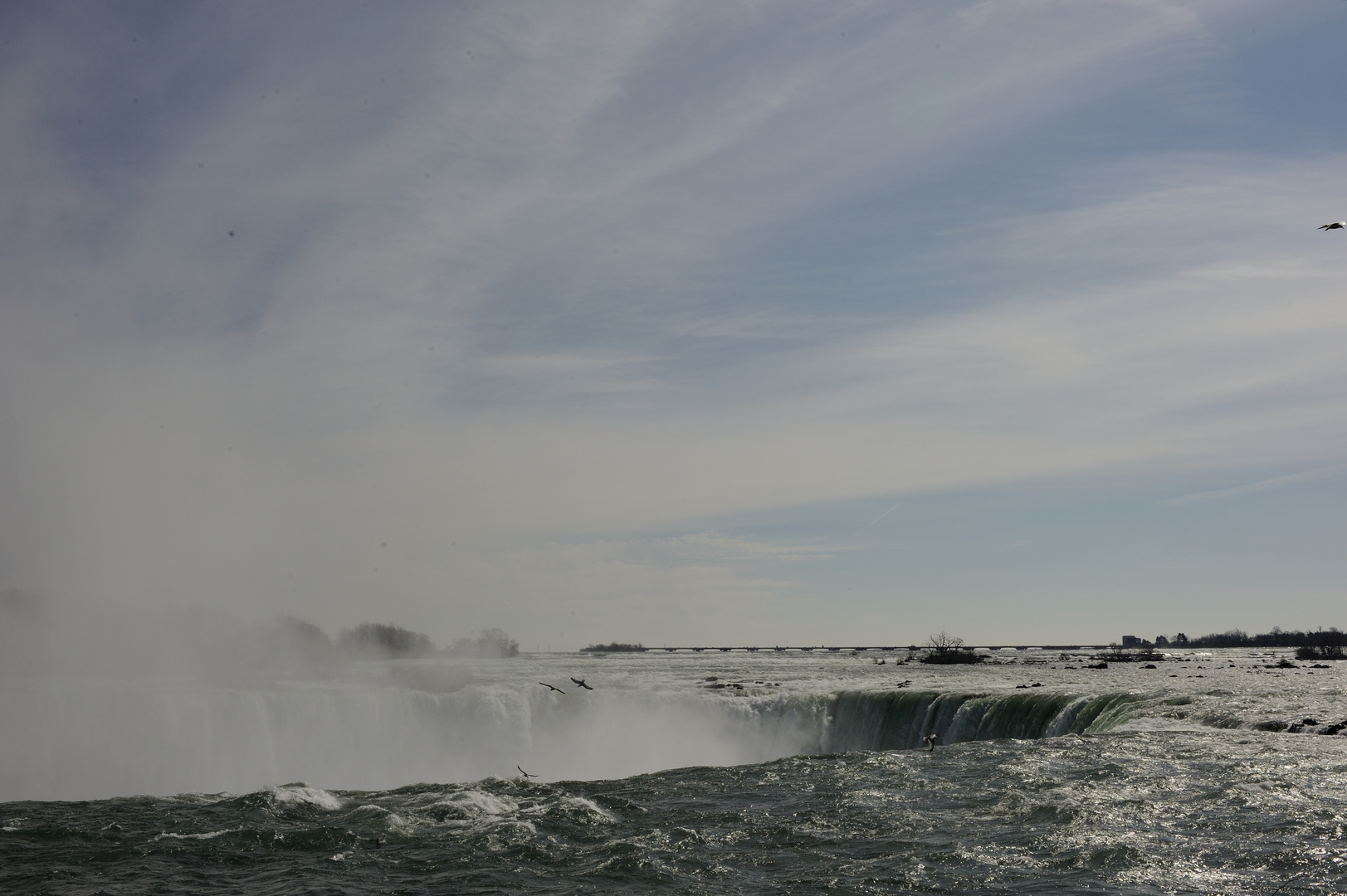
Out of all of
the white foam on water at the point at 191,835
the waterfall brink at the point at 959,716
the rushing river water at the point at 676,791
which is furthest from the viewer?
the waterfall brink at the point at 959,716

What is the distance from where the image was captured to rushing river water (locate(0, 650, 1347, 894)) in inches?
553

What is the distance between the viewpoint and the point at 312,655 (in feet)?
227

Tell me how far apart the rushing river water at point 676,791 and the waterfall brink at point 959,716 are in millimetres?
105

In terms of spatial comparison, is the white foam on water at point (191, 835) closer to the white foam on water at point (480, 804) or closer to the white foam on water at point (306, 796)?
the white foam on water at point (306, 796)

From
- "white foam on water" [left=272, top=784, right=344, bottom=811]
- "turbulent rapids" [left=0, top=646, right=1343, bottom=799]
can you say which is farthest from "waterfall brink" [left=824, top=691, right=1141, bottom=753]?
"white foam on water" [left=272, top=784, right=344, bottom=811]

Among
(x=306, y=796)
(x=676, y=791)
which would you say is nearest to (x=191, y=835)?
(x=306, y=796)

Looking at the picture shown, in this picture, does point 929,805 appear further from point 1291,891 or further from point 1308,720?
point 1308,720

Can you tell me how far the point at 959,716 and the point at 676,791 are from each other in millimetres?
14102

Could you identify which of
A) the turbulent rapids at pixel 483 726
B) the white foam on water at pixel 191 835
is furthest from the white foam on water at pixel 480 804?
the turbulent rapids at pixel 483 726

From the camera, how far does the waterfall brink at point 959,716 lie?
2841 cm

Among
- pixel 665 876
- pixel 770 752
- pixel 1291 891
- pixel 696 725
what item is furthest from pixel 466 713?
pixel 1291 891

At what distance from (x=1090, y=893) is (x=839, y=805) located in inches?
285

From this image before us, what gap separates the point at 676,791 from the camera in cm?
2178

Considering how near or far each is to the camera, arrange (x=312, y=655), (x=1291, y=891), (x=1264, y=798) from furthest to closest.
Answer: (x=312, y=655)
(x=1264, y=798)
(x=1291, y=891)
